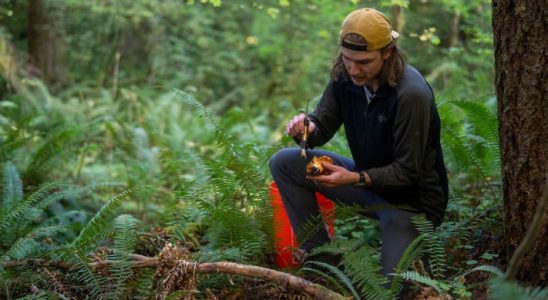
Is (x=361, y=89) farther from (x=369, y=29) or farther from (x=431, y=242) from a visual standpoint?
(x=431, y=242)

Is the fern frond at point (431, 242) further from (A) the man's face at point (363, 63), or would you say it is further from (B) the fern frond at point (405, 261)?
(A) the man's face at point (363, 63)

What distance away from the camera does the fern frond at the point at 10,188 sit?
4109mm

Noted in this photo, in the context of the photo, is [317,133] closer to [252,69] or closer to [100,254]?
[100,254]

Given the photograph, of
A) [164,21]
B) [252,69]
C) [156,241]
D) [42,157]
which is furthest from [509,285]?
[252,69]

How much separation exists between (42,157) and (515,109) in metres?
4.05

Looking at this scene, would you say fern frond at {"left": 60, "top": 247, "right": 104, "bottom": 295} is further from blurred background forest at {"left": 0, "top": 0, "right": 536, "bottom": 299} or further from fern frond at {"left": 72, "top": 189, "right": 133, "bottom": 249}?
fern frond at {"left": 72, "top": 189, "right": 133, "bottom": 249}

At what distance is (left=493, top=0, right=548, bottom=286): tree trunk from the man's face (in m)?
0.59

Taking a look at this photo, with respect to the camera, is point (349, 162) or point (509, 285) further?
point (349, 162)

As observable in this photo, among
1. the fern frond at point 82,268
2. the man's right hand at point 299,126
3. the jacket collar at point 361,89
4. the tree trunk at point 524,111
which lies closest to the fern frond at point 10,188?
the fern frond at point 82,268

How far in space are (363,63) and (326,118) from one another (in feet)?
1.87

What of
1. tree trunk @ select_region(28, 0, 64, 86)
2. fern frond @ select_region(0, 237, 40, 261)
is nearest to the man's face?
fern frond @ select_region(0, 237, 40, 261)

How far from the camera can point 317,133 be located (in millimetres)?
3449

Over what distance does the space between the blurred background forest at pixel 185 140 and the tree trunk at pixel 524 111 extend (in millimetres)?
269

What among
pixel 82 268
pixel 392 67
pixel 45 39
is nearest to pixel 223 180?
pixel 82 268
